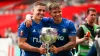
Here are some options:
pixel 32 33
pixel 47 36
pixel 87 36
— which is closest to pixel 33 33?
pixel 32 33

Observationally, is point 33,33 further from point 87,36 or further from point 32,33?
point 87,36

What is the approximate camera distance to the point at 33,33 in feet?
16.9

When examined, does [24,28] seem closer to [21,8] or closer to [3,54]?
[3,54]

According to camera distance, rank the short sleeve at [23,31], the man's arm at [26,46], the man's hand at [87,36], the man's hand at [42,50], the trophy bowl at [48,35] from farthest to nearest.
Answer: the man's hand at [87,36], the short sleeve at [23,31], the man's arm at [26,46], the man's hand at [42,50], the trophy bowl at [48,35]

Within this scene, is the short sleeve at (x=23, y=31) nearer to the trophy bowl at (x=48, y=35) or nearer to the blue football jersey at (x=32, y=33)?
the blue football jersey at (x=32, y=33)

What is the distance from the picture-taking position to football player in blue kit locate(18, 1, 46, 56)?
5035mm

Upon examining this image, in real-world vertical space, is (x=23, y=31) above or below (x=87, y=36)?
above

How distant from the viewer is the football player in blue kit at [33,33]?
5.04 m

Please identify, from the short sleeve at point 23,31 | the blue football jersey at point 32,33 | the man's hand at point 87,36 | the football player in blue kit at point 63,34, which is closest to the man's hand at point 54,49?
the football player in blue kit at point 63,34

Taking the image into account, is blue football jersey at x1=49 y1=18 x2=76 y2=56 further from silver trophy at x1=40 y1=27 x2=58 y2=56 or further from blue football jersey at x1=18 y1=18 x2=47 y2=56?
silver trophy at x1=40 y1=27 x2=58 y2=56

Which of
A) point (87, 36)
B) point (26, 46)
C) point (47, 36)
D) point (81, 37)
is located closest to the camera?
point (47, 36)

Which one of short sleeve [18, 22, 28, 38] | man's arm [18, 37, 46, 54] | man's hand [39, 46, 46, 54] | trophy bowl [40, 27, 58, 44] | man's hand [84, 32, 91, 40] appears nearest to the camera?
trophy bowl [40, 27, 58, 44]

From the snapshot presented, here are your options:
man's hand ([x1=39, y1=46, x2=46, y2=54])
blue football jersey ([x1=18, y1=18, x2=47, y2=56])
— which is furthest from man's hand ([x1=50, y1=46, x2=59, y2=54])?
blue football jersey ([x1=18, y1=18, x2=47, y2=56])

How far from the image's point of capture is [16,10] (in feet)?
57.3
